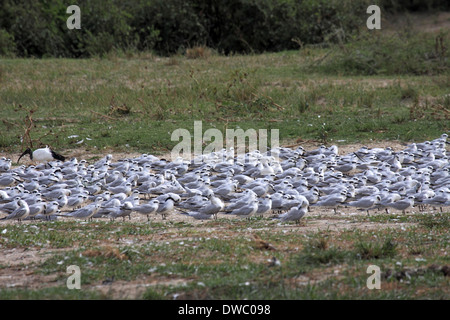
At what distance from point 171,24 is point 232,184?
69.1 ft

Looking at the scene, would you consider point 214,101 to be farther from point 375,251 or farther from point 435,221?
point 375,251

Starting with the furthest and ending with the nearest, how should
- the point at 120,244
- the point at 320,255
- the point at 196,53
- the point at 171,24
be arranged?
the point at 171,24, the point at 196,53, the point at 120,244, the point at 320,255

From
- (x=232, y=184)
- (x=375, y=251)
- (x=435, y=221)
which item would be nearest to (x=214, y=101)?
(x=232, y=184)

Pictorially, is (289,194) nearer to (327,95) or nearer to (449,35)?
(327,95)

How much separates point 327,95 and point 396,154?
5662 millimetres

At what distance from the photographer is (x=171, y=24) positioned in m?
32.0

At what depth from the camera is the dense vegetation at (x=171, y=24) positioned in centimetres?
3064

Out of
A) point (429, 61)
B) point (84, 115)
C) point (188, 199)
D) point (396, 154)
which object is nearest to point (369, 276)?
point (188, 199)

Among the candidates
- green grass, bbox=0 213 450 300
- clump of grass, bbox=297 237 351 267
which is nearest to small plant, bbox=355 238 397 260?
green grass, bbox=0 213 450 300

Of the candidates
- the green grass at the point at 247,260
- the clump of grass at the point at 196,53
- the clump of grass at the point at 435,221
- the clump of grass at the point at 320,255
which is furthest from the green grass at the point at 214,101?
the clump of grass at the point at 320,255

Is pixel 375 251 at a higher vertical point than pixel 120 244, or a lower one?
higher

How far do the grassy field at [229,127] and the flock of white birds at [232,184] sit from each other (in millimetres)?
490

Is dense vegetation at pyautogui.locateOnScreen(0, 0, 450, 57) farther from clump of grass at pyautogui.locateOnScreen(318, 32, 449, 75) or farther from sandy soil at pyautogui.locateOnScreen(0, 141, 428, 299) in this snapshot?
sandy soil at pyautogui.locateOnScreen(0, 141, 428, 299)

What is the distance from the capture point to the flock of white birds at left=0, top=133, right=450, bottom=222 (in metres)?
11.0
